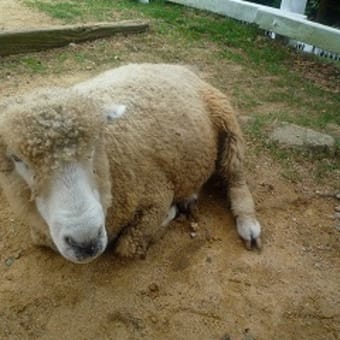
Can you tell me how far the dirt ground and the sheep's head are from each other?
0.73 m

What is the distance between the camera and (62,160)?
2.50 metres

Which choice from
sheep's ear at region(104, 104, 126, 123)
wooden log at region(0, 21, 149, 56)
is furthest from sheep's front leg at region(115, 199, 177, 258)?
wooden log at region(0, 21, 149, 56)

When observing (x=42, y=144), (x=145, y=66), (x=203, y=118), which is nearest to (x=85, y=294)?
(x=42, y=144)

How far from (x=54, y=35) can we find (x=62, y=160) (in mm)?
4460

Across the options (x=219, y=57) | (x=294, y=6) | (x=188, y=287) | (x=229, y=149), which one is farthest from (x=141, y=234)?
(x=294, y=6)

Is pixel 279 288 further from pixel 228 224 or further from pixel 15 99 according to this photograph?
pixel 15 99

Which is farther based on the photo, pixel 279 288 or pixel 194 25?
pixel 194 25

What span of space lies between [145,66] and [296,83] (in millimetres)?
2843

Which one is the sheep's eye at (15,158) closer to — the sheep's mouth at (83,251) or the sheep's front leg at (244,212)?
the sheep's mouth at (83,251)

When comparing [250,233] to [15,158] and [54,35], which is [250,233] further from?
[54,35]

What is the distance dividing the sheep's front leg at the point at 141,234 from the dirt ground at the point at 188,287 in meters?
0.09

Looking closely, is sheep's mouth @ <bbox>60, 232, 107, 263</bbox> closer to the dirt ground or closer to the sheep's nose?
the sheep's nose

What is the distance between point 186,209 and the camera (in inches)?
157

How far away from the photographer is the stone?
4.72 m
